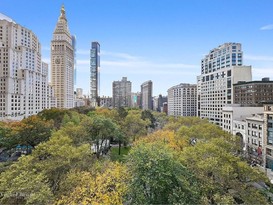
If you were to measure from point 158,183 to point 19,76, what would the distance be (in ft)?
310

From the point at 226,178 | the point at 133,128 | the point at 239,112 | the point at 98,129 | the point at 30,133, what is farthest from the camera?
the point at 239,112

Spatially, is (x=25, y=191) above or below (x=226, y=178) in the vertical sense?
above

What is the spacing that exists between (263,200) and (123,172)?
11009 millimetres

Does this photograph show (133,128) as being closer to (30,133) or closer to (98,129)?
(98,129)

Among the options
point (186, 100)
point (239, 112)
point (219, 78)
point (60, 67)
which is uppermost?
point (60, 67)

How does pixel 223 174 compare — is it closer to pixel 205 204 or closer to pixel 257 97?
pixel 205 204

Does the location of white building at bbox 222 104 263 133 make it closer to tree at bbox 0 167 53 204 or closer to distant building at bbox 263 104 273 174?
distant building at bbox 263 104 273 174

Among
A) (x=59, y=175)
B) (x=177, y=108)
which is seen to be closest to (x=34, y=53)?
(x=177, y=108)

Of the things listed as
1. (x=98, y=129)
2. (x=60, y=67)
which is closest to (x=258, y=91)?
(x=98, y=129)

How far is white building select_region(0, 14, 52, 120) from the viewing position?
80312 millimetres

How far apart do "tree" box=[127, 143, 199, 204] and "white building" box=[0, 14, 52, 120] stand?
76.6 meters

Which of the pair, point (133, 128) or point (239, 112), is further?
point (239, 112)

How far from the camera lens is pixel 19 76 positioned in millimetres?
90812

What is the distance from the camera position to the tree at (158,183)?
46.0ft
